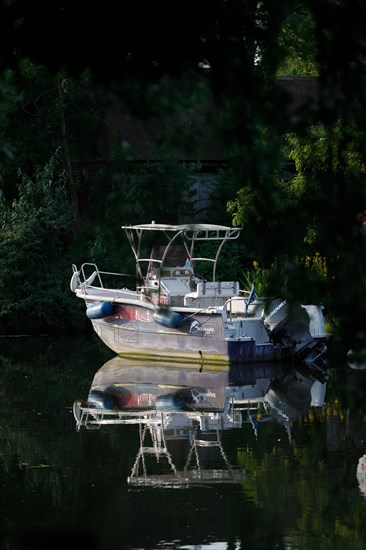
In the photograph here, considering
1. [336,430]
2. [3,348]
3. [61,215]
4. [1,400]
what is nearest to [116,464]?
[336,430]

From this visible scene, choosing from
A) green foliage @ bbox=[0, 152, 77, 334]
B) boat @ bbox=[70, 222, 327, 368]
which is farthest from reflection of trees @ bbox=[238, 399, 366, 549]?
green foliage @ bbox=[0, 152, 77, 334]

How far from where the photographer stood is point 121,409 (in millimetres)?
20203

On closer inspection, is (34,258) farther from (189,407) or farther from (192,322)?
(189,407)

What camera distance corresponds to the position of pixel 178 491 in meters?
14.0

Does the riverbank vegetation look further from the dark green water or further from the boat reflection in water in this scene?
the boat reflection in water

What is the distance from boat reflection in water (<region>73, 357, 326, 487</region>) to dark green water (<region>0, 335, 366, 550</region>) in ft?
0.67

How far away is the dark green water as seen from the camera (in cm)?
1200

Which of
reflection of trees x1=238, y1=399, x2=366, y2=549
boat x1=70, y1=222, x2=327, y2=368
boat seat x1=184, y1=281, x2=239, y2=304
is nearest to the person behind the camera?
reflection of trees x1=238, y1=399, x2=366, y2=549

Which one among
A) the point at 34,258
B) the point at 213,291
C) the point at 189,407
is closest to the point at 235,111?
the point at 189,407

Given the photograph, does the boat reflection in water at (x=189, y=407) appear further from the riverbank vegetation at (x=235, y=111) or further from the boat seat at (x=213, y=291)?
the riverbank vegetation at (x=235, y=111)

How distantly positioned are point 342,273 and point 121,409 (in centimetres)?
1451

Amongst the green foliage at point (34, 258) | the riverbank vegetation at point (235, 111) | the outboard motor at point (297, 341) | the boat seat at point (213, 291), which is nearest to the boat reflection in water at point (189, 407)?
the outboard motor at point (297, 341)

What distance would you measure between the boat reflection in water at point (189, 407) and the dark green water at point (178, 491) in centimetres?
20

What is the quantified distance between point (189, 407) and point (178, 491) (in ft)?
20.7
